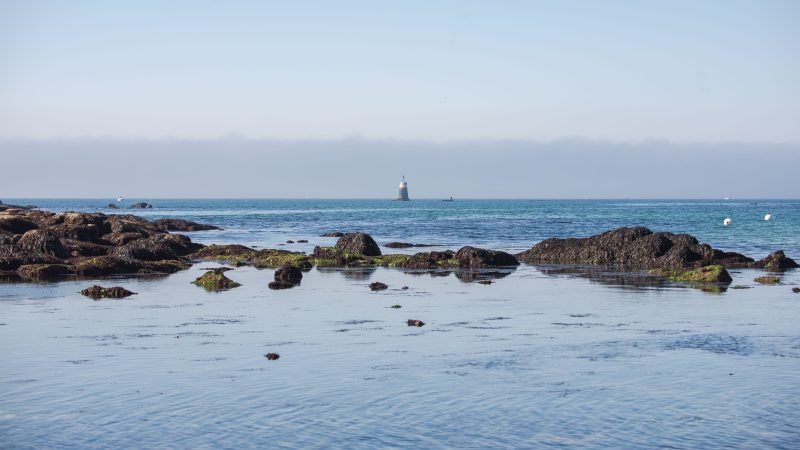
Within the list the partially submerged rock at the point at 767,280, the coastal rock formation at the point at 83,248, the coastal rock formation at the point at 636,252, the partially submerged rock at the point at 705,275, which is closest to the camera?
the partially submerged rock at the point at 767,280

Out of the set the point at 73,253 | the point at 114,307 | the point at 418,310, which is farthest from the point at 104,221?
the point at 418,310

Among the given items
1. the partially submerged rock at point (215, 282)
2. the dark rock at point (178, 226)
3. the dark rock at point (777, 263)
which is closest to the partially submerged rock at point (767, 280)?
the dark rock at point (777, 263)

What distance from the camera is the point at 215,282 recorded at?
35.2 m

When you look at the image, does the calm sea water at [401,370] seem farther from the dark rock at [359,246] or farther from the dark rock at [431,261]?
the dark rock at [359,246]

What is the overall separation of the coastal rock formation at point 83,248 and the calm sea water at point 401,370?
8037 millimetres

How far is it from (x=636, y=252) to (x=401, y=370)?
2969 centimetres

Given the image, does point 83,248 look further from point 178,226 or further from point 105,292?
point 178,226

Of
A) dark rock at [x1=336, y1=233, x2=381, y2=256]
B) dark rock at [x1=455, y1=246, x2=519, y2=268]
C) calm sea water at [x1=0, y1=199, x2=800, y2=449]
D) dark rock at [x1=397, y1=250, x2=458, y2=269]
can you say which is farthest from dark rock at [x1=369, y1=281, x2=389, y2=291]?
dark rock at [x1=336, y1=233, x2=381, y2=256]

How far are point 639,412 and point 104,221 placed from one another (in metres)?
49.1

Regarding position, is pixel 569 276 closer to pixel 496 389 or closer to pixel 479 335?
pixel 479 335

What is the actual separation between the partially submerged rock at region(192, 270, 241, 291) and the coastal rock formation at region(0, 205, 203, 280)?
7222mm

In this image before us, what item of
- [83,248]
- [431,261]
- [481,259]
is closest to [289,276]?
[431,261]

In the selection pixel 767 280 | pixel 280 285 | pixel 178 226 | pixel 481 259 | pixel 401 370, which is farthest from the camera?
pixel 178 226

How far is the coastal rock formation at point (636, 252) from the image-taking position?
1720 inches
